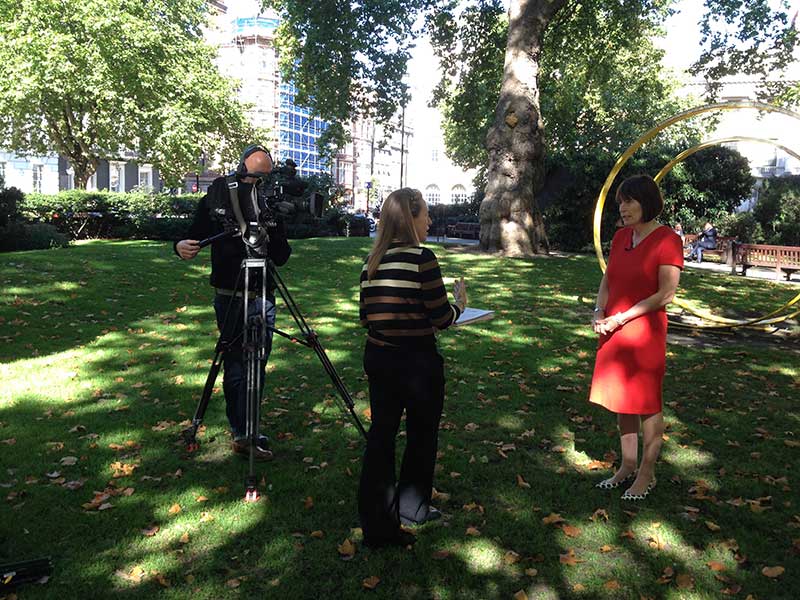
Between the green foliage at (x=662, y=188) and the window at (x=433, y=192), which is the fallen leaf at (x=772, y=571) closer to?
the green foliage at (x=662, y=188)

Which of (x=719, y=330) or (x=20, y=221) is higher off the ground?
(x=20, y=221)

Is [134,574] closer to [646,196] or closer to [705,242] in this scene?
[646,196]

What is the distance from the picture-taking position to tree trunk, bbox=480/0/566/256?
19.5 m

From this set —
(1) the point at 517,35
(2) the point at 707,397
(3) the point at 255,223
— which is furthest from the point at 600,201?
(1) the point at 517,35

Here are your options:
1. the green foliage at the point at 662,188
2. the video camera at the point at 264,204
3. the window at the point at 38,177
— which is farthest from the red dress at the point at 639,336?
the window at the point at 38,177

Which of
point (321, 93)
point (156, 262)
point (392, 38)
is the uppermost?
point (392, 38)

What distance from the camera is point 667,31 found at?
112 ft

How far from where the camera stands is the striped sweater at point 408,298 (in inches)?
142

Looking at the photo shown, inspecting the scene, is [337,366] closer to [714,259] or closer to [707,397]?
[707,397]

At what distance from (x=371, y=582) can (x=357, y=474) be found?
1.42 meters

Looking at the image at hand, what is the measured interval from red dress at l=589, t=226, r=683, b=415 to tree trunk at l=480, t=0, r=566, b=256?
15.3 m

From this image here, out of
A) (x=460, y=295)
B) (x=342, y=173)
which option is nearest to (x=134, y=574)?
(x=460, y=295)

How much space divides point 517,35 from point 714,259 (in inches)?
418

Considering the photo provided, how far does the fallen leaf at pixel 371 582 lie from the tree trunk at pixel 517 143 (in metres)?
16.6
